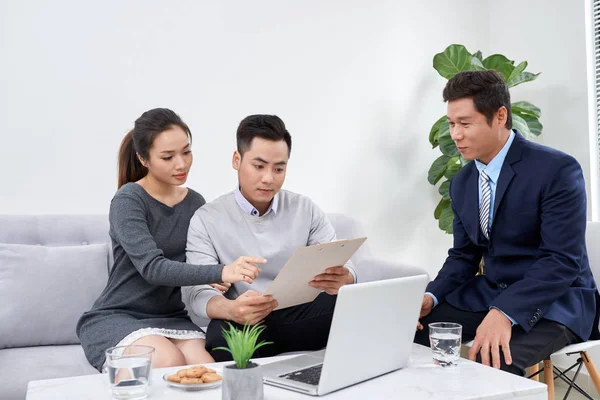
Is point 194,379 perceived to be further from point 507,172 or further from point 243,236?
point 507,172

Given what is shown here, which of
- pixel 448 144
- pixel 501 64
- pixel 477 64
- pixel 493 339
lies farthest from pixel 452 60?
pixel 493 339

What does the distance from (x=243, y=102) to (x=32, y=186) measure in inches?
42.8

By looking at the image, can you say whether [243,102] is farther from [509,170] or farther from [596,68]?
[596,68]

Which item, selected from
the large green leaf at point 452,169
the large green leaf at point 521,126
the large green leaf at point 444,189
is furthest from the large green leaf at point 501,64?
the large green leaf at point 444,189

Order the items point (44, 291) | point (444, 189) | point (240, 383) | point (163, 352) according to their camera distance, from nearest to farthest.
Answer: point (240, 383), point (163, 352), point (44, 291), point (444, 189)

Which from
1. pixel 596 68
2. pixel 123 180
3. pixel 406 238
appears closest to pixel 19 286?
pixel 123 180

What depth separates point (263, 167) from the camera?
202 centimetres

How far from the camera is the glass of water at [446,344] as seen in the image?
4.85 ft

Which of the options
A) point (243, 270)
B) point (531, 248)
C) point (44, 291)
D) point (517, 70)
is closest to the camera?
point (243, 270)

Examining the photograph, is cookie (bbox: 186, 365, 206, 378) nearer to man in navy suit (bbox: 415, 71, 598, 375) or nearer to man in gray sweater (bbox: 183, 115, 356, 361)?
man in gray sweater (bbox: 183, 115, 356, 361)

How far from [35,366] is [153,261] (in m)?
0.54

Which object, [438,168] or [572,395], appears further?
[438,168]

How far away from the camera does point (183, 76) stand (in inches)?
119

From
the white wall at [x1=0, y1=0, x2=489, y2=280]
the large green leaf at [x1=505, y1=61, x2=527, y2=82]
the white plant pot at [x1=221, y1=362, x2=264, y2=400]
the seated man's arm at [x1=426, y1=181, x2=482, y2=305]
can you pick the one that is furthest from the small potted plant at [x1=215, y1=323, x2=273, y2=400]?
the large green leaf at [x1=505, y1=61, x2=527, y2=82]
